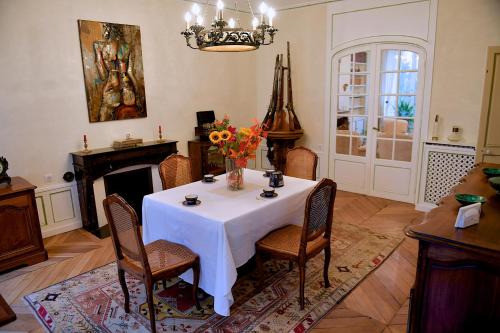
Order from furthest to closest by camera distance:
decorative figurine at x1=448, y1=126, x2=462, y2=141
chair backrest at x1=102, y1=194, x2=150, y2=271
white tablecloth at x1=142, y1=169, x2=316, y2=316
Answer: decorative figurine at x1=448, y1=126, x2=462, y2=141 → white tablecloth at x1=142, y1=169, x2=316, y2=316 → chair backrest at x1=102, y1=194, x2=150, y2=271

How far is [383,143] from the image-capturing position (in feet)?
16.1

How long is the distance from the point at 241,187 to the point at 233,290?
846 mm

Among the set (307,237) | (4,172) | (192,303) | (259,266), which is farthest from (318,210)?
(4,172)

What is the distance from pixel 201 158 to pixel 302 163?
6.16ft

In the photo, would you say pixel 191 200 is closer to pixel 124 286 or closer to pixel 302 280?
pixel 124 286

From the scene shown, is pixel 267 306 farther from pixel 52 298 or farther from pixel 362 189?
pixel 362 189

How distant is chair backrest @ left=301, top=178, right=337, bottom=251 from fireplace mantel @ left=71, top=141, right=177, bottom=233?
2.54m

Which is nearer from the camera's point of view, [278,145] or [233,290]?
[233,290]

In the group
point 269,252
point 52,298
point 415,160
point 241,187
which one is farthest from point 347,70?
point 52,298

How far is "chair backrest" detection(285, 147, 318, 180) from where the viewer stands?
366 centimetres

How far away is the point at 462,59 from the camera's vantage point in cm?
407

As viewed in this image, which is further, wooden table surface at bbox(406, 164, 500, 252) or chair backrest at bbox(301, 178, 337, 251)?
chair backrest at bbox(301, 178, 337, 251)

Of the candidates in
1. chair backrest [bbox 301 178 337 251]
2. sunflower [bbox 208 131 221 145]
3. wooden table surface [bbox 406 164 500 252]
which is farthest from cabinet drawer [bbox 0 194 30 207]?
wooden table surface [bbox 406 164 500 252]

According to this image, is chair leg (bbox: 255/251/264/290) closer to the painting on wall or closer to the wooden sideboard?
the wooden sideboard
